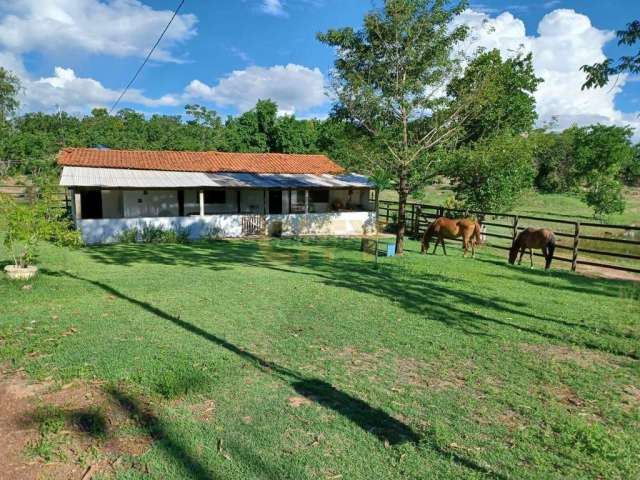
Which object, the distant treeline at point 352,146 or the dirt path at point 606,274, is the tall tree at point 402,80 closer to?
the distant treeline at point 352,146

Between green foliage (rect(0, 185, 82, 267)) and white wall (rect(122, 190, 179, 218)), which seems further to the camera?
white wall (rect(122, 190, 179, 218))

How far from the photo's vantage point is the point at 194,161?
2177cm

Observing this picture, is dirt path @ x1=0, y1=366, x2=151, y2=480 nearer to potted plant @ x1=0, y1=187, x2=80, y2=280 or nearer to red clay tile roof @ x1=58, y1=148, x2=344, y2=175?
potted plant @ x1=0, y1=187, x2=80, y2=280

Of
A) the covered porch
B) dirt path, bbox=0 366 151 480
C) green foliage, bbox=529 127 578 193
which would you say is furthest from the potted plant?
green foliage, bbox=529 127 578 193

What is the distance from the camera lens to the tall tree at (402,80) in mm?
12570

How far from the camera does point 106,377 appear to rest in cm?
460

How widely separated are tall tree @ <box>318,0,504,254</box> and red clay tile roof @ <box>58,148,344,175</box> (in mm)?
8020


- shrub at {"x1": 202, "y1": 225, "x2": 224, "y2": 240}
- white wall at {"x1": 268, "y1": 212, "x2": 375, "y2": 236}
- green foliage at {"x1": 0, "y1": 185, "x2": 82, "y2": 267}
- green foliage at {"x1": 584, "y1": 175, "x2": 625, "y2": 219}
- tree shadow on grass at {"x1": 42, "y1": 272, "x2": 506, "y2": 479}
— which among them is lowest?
tree shadow on grass at {"x1": 42, "y1": 272, "x2": 506, "y2": 479}

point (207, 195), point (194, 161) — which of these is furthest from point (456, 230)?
point (194, 161)

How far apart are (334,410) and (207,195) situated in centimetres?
1861

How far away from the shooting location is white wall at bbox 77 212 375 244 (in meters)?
16.2

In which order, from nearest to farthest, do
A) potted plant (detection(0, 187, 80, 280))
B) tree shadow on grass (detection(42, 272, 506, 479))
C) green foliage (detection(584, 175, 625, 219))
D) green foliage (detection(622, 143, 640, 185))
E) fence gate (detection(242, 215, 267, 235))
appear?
tree shadow on grass (detection(42, 272, 506, 479)) → potted plant (detection(0, 187, 80, 280)) → fence gate (detection(242, 215, 267, 235)) → green foliage (detection(584, 175, 625, 219)) → green foliage (detection(622, 143, 640, 185))

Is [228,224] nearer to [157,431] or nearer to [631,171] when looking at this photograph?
[157,431]

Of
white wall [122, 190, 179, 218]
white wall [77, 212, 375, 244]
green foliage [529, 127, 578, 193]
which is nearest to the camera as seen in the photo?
white wall [77, 212, 375, 244]
